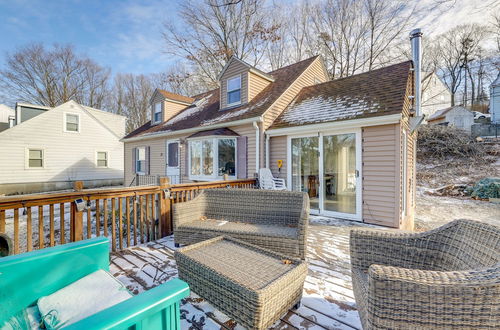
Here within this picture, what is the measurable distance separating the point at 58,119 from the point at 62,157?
215cm

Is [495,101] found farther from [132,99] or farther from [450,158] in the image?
[132,99]

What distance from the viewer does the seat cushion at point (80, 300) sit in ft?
3.96

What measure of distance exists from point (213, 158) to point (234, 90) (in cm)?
276

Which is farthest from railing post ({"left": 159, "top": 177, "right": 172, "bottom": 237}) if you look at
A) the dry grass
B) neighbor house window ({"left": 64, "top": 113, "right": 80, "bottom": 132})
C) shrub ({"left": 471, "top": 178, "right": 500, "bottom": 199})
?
neighbor house window ({"left": 64, "top": 113, "right": 80, "bottom": 132})

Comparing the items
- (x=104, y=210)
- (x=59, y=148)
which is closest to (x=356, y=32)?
(x=104, y=210)

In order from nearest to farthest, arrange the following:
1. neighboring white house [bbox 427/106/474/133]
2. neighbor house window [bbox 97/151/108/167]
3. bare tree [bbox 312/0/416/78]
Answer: bare tree [bbox 312/0/416/78], neighbor house window [bbox 97/151/108/167], neighboring white house [bbox 427/106/474/133]

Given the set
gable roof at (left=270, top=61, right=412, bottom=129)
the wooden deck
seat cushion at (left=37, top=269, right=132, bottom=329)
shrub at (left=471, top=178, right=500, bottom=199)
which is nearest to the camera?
seat cushion at (left=37, top=269, right=132, bottom=329)

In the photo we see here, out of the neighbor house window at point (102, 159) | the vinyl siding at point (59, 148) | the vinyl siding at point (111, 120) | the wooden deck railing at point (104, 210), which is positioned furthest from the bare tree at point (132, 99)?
the wooden deck railing at point (104, 210)

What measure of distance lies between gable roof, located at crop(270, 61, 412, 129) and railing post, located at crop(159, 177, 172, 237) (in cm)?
374

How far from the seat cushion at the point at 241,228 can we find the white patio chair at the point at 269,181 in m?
3.06

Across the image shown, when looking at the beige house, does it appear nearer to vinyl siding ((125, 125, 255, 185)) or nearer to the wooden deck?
vinyl siding ((125, 125, 255, 185))

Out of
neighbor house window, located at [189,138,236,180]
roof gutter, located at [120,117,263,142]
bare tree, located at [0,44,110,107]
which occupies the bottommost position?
neighbor house window, located at [189,138,236,180]

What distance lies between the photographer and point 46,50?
1820 cm

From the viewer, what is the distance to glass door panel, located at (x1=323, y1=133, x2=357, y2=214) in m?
5.28
